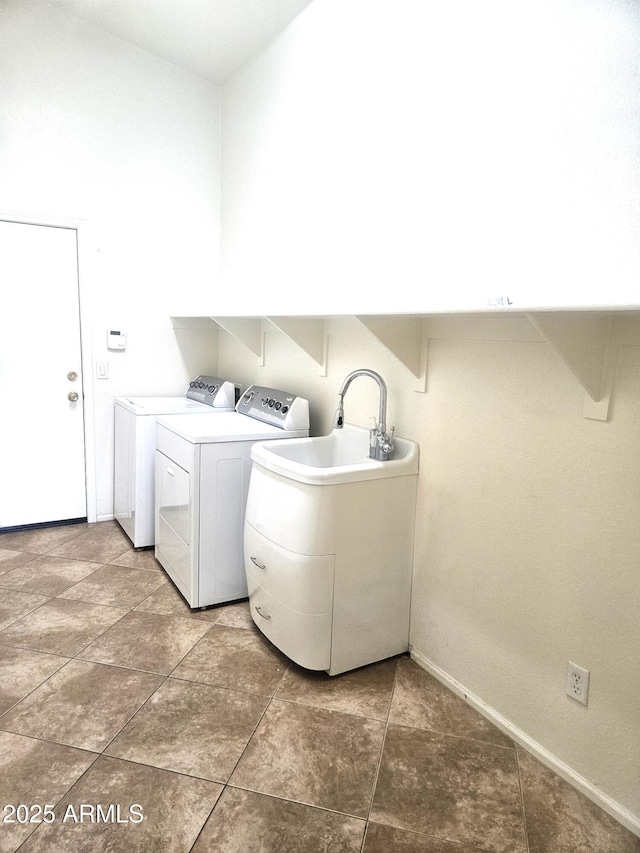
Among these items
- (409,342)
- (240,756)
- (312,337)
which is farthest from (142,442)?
(240,756)

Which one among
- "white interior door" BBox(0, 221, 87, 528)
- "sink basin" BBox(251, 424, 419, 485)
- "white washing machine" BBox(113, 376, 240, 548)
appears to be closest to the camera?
"sink basin" BBox(251, 424, 419, 485)

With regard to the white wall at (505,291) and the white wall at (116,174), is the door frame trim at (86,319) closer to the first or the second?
the white wall at (116,174)

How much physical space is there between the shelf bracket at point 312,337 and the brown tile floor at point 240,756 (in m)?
1.26

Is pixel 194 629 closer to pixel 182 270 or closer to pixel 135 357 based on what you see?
pixel 135 357

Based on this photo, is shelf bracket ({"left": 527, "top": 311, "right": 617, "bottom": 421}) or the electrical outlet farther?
the electrical outlet

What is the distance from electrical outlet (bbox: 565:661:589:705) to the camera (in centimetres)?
145

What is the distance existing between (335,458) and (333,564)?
2.08 feet

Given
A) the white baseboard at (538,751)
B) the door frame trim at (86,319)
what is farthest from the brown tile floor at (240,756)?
the door frame trim at (86,319)

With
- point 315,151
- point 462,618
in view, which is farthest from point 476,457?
point 315,151

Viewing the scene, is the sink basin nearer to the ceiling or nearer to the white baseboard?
the white baseboard

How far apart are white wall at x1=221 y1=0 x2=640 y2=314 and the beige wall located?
23cm

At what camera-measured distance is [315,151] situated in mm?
2623

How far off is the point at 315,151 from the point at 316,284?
0.65 metres

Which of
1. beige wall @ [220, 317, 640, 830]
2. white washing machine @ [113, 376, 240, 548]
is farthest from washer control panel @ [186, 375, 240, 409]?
beige wall @ [220, 317, 640, 830]
